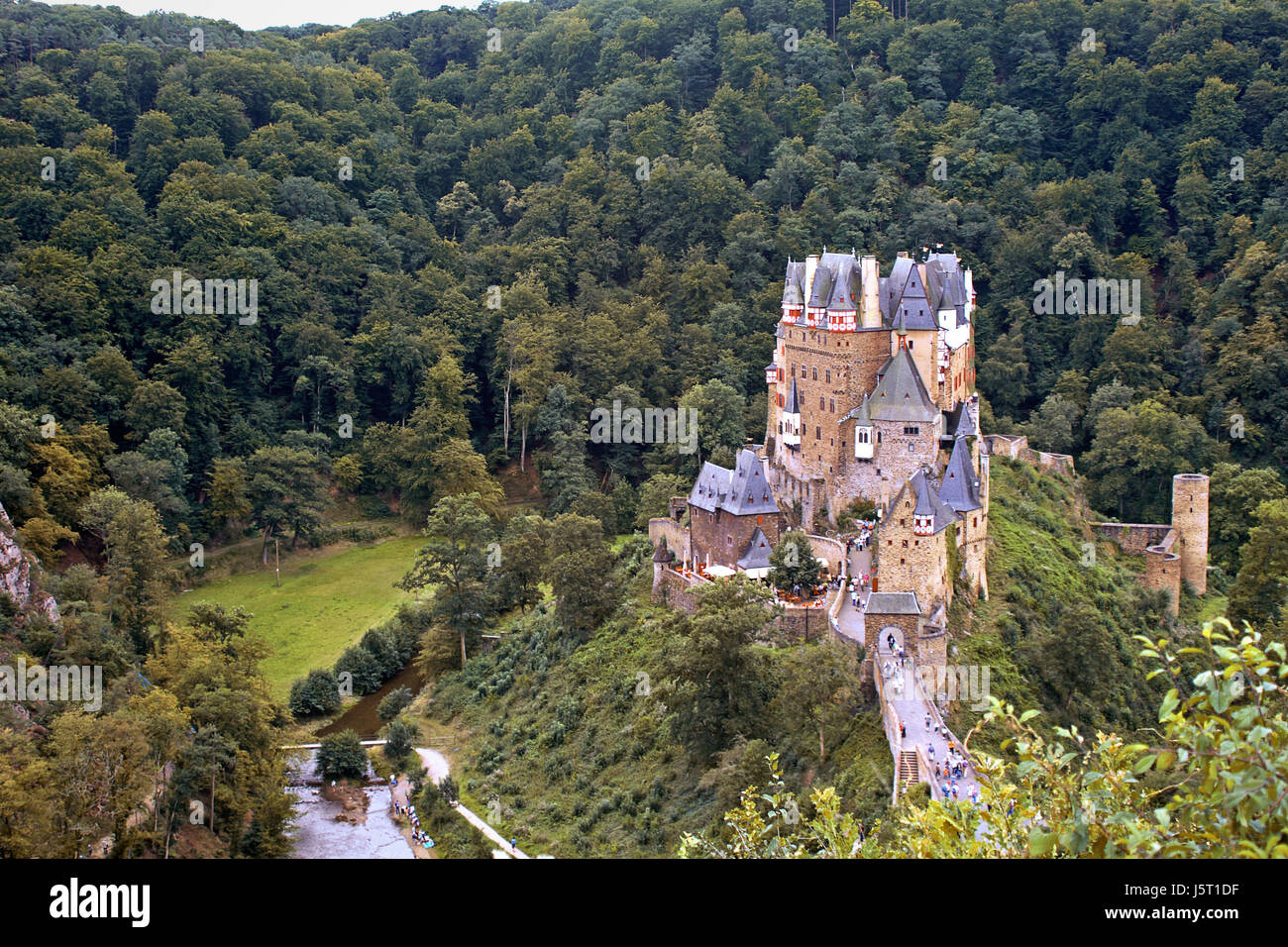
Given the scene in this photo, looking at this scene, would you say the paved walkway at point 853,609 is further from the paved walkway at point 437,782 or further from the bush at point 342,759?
the bush at point 342,759

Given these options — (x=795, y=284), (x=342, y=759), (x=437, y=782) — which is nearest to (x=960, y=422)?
(x=795, y=284)

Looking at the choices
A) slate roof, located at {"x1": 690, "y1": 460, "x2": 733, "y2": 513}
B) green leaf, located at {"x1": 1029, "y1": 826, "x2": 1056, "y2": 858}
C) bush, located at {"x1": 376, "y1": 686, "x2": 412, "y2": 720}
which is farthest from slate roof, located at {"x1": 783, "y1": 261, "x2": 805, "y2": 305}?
green leaf, located at {"x1": 1029, "y1": 826, "x2": 1056, "y2": 858}

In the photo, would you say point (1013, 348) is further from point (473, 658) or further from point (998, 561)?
point (473, 658)

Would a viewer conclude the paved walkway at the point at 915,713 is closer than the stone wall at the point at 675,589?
Yes

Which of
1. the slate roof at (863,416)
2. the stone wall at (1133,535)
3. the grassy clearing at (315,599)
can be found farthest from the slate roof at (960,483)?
the grassy clearing at (315,599)

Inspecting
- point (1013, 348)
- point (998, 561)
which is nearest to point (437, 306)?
point (1013, 348)

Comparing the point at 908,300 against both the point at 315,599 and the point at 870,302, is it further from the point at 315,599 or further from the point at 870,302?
the point at 315,599

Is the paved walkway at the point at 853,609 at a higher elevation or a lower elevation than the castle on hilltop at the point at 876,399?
lower

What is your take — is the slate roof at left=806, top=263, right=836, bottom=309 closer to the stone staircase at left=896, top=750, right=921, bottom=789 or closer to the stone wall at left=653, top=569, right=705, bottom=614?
the stone wall at left=653, top=569, right=705, bottom=614

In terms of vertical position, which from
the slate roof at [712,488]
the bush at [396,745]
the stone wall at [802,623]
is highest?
the slate roof at [712,488]
